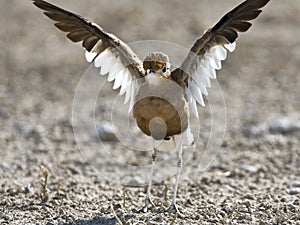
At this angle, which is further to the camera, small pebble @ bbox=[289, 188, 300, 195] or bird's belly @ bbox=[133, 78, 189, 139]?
small pebble @ bbox=[289, 188, 300, 195]

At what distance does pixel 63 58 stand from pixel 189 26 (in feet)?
10.6

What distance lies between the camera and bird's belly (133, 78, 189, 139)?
6566mm

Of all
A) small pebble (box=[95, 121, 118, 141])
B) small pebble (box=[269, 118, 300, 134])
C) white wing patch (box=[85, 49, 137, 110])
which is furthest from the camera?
small pebble (box=[269, 118, 300, 134])

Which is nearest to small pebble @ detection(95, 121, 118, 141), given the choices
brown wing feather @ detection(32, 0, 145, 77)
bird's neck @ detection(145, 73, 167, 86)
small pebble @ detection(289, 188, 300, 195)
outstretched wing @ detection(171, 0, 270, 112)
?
brown wing feather @ detection(32, 0, 145, 77)

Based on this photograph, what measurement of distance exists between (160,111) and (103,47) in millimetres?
1010

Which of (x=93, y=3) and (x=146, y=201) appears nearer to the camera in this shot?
(x=146, y=201)

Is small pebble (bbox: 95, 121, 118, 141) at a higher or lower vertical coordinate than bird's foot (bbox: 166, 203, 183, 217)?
higher

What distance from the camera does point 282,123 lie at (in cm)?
1005

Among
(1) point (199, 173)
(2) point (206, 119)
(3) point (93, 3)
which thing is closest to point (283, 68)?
(2) point (206, 119)

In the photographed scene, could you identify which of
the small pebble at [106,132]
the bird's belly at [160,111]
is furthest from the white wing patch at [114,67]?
the small pebble at [106,132]

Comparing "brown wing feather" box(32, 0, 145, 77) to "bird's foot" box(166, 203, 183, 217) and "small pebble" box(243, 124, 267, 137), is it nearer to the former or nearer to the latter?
"bird's foot" box(166, 203, 183, 217)

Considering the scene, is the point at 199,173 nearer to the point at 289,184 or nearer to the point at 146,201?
the point at 289,184

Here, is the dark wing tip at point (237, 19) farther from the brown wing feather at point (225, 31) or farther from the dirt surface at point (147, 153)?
the dirt surface at point (147, 153)

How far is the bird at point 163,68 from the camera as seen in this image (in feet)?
21.6
